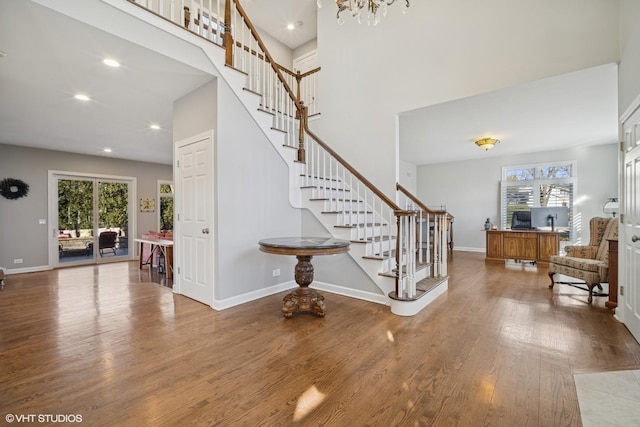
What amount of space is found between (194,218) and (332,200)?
75.1 inches

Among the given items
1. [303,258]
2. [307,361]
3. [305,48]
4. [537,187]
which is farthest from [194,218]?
[537,187]

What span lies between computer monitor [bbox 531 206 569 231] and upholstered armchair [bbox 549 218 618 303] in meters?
1.82

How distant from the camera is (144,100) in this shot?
385cm

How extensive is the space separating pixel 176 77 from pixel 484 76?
3.73 metres

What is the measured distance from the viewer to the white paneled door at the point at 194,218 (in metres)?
3.41

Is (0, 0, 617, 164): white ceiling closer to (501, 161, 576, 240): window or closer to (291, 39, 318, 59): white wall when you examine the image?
(291, 39, 318, 59): white wall

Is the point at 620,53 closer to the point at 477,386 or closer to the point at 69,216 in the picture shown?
the point at 477,386

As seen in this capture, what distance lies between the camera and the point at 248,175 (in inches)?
142

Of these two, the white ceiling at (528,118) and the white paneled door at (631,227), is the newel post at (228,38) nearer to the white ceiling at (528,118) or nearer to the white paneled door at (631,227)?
the white ceiling at (528,118)

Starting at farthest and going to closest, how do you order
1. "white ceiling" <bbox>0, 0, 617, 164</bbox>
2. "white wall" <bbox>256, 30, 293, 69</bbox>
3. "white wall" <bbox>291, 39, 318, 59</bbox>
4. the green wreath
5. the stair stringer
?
1. "white wall" <bbox>291, 39, 318, 59</bbox>
2. "white wall" <bbox>256, 30, 293, 69</bbox>
3. the green wreath
4. "white ceiling" <bbox>0, 0, 617, 164</bbox>
5. the stair stringer

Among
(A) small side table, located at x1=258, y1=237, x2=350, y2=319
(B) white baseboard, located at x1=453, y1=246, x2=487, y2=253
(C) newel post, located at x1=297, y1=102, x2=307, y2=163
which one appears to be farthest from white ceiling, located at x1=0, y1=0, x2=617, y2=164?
(B) white baseboard, located at x1=453, y1=246, x2=487, y2=253

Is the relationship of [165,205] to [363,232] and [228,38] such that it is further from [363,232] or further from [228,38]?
[363,232]

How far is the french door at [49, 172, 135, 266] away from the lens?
20.8ft

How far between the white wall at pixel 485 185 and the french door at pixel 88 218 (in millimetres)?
8682
